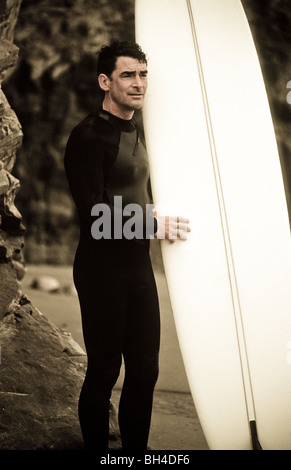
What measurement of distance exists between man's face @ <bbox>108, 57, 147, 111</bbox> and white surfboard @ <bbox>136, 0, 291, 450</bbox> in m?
0.17

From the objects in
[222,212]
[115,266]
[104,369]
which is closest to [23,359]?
[104,369]

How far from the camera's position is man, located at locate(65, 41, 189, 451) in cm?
200

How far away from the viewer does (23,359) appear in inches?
100

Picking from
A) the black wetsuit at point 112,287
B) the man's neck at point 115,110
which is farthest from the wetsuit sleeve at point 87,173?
the man's neck at point 115,110

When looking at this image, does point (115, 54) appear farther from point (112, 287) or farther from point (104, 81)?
point (112, 287)

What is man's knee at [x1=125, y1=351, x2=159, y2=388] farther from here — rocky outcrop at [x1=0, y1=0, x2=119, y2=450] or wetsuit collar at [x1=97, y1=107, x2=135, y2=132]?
wetsuit collar at [x1=97, y1=107, x2=135, y2=132]

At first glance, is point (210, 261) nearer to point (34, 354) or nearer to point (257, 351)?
point (257, 351)

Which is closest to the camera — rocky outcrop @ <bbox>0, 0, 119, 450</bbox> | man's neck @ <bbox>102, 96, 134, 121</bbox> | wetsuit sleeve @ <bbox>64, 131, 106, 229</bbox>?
wetsuit sleeve @ <bbox>64, 131, 106, 229</bbox>

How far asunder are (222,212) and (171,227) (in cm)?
21

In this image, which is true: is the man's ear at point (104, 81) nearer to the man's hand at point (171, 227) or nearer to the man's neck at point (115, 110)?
the man's neck at point (115, 110)

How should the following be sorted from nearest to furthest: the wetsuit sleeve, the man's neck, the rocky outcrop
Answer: the wetsuit sleeve → the man's neck → the rocky outcrop

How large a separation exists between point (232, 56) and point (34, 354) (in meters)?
1.35

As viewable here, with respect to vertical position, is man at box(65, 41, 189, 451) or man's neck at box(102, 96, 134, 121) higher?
man's neck at box(102, 96, 134, 121)

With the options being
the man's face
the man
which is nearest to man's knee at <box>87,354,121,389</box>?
the man
